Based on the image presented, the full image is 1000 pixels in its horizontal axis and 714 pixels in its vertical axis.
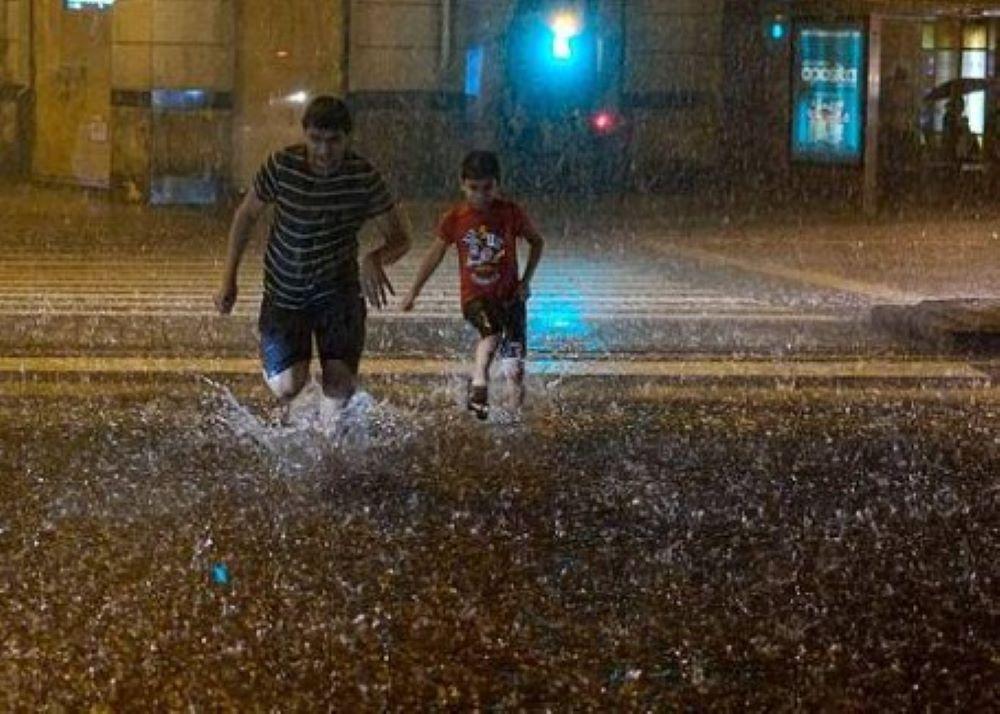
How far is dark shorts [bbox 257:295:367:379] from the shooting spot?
9352 millimetres

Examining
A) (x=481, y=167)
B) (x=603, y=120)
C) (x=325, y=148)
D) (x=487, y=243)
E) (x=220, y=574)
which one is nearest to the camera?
(x=220, y=574)

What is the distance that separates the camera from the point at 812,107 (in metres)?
29.8

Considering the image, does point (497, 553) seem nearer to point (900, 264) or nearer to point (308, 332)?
point (308, 332)

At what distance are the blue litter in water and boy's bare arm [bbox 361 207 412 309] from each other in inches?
89.7

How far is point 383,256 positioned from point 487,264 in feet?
3.44

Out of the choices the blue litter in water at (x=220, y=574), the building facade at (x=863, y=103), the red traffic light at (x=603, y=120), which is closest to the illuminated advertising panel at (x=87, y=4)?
the red traffic light at (x=603, y=120)

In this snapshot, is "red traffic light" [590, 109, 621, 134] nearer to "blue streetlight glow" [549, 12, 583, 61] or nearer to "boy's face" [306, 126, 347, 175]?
"blue streetlight glow" [549, 12, 583, 61]

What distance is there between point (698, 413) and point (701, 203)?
63.8 ft

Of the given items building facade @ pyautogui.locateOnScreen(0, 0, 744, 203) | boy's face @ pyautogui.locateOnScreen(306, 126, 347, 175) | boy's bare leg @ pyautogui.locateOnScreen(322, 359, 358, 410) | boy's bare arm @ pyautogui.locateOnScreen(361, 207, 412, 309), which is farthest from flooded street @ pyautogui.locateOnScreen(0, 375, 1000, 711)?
building facade @ pyautogui.locateOnScreen(0, 0, 744, 203)

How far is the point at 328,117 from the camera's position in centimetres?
888

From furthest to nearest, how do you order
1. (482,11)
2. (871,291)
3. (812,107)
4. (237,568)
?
(482,11)
(812,107)
(871,291)
(237,568)

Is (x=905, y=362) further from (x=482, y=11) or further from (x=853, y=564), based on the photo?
(x=482, y=11)

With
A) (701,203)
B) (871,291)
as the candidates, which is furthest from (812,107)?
(871,291)

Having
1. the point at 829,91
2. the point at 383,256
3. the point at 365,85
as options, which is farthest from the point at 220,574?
the point at 365,85
